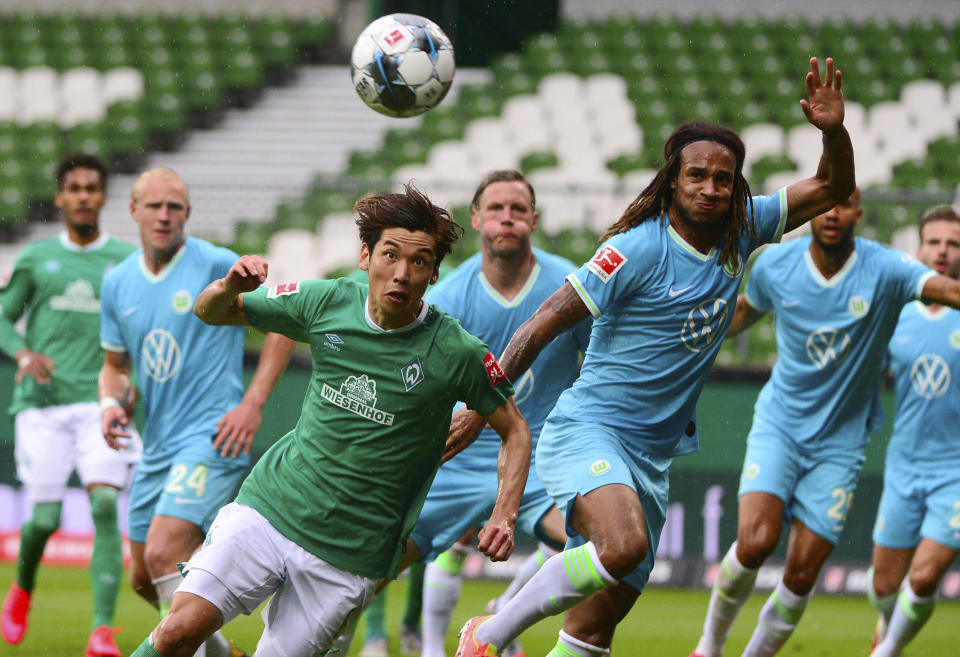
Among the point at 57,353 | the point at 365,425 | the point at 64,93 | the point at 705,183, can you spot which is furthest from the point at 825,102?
the point at 64,93

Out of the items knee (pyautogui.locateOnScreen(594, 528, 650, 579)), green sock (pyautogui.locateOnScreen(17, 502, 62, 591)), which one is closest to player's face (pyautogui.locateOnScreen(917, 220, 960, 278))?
knee (pyautogui.locateOnScreen(594, 528, 650, 579))

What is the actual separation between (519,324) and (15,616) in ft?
11.8

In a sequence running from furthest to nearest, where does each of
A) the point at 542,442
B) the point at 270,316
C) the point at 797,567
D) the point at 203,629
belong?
1. the point at 797,567
2. the point at 542,442
3. the point at 270,316
4. the point at 203,629

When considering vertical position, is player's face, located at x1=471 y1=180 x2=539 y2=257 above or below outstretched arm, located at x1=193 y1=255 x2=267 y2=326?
above

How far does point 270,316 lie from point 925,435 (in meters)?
4.44

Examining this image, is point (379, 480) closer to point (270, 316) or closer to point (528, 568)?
point (270, 316)

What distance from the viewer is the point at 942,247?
7496 millimetres

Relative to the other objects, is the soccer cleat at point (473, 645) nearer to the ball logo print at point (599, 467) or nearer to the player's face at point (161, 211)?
the ball logo print at point (599, 467)

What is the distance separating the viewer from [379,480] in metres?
4.90

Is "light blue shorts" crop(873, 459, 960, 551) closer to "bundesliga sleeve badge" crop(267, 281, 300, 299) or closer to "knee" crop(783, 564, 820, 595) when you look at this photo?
"knee" crop(783, 564, 820, 595)

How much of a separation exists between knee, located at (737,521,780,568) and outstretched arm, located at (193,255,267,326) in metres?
2.91

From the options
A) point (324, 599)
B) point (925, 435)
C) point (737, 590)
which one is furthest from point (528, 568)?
point (324, 599)

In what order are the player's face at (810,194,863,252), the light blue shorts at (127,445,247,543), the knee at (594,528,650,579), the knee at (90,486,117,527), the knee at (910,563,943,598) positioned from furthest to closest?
the knee at (90,486,117,527) → the knee at (910,563,943,598) → the player's face at (810,194,863,252) → the light blue shorts at (127,445,247,543) → the knee at (594,528,650,579)

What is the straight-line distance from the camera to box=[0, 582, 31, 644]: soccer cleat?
309 inches
